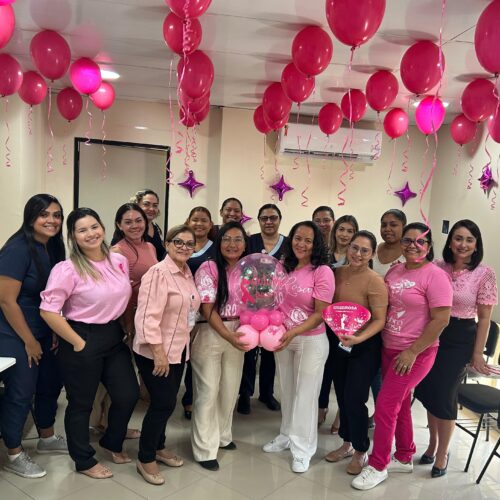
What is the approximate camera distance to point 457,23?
2.54 meters

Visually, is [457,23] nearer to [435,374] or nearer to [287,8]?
[287,8]

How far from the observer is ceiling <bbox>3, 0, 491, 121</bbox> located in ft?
8.14

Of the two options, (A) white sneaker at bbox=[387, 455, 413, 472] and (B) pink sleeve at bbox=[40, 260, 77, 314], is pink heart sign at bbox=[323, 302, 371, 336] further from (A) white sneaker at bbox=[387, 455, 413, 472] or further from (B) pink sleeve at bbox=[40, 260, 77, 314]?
(B) pink sleeve at bbox=[40, 260, 77, 314]

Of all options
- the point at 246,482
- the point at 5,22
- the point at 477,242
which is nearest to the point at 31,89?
the point at 5,22

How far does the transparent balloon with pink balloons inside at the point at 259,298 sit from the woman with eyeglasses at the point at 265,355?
55cm

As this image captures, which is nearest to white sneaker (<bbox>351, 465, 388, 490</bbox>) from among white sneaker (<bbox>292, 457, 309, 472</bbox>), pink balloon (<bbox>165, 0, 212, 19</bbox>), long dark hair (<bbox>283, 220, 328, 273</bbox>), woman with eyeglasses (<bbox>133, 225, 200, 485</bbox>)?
white sneaker (<bbox>292, 457, 309, 472</bbox>)

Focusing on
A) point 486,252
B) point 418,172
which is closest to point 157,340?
point 486,252

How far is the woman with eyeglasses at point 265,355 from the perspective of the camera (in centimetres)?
313

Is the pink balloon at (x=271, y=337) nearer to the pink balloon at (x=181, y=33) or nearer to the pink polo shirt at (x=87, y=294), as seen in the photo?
the pink polo shirt at (x=87, y=294)

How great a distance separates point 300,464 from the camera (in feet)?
8.41

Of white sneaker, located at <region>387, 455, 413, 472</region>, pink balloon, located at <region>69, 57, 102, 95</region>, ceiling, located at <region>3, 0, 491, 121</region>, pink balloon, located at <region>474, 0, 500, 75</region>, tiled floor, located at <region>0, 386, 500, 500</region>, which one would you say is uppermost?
ceiling, located at <region>3, 0, 491, 121</region>

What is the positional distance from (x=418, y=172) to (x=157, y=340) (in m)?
4.63

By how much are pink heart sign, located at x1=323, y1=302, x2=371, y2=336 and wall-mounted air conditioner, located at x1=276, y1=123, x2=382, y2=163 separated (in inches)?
121

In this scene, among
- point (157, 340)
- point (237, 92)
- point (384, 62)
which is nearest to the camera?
point (157, 340)
